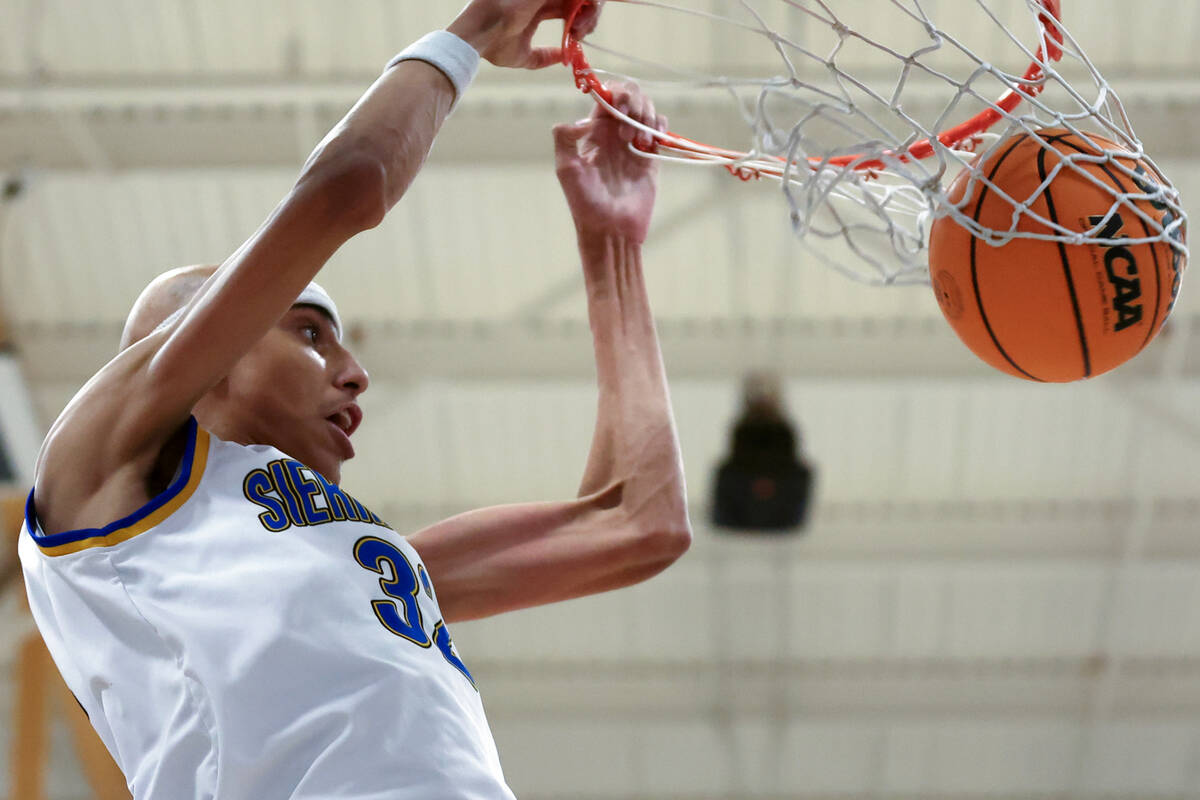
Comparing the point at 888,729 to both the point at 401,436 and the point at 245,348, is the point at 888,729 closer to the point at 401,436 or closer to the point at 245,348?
the point at 401,436

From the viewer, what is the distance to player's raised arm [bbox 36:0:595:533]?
58.2 inches

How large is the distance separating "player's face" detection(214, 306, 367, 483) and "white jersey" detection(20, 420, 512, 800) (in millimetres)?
183

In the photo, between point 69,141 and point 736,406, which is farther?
point 736,406

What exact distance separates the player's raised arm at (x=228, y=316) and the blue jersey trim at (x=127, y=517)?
0.02 meters

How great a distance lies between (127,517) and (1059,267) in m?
1.31

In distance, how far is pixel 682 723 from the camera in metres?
10.4

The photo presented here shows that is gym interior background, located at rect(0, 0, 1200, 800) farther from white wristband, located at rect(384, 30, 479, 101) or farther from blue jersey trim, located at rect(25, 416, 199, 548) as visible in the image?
white wristband, located at rect(384, 30, 479, 101)

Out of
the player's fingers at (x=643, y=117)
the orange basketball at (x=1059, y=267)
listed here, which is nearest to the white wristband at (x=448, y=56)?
the player's fingers at (x=643, y=117)

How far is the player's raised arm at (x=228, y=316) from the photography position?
148 cm

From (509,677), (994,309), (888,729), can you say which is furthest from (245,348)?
(888,729)

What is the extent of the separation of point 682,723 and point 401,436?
3478mm

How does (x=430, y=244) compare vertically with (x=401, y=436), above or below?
above

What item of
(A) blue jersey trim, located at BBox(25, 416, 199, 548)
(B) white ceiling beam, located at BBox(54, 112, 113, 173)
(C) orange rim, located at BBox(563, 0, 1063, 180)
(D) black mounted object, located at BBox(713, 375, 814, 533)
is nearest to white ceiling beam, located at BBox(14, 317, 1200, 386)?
(D) black mounted object, located at BBox(713, 375, 814, 533)

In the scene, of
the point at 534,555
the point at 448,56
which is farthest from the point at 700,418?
the point at 448,56
